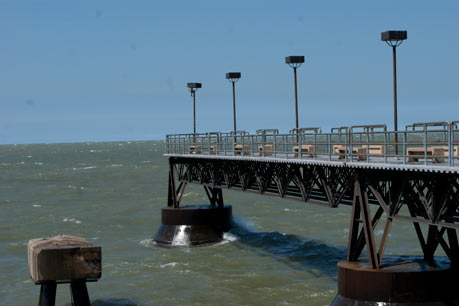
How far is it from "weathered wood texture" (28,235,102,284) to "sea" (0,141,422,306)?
5.04 metres

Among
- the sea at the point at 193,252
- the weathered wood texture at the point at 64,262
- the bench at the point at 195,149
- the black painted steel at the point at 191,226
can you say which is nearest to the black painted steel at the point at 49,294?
the weathered wood texture at the point at 64,262

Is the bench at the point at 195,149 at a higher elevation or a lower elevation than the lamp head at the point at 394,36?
lower

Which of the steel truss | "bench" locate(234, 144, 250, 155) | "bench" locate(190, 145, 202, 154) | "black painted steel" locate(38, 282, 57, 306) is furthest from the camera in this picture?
"bench" locate(190, 145, 202, 154)

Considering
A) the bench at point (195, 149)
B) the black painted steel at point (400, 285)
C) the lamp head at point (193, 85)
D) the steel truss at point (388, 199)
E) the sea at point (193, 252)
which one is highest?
the lamp head at point (193, 85)

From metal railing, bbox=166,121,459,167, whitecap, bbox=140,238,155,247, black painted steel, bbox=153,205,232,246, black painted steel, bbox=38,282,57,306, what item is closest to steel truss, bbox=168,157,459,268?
metal railing, bbox=166,121,459,167

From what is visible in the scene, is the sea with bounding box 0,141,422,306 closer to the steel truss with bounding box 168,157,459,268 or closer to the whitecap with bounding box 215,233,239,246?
the whitecap with bounding box 215,233,239,246

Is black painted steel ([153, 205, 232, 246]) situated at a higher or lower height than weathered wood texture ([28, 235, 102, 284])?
lower

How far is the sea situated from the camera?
33.9 meters

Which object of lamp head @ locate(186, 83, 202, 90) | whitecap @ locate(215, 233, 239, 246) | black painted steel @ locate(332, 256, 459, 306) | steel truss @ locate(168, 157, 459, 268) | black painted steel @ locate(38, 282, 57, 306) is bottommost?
whitecap @ locate(215, 233, 239, 246)

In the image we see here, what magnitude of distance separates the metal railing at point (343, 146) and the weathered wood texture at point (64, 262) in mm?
8872

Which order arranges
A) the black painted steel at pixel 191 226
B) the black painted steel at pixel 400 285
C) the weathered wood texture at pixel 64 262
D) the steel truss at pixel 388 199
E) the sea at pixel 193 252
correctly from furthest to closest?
the black painted steel at pixel 191 226
the sea at pixel 193 252
the weathered wood texture at pixel 64 262
the black painted steel at pixel 400 285
the steel truss at pixel 388 199

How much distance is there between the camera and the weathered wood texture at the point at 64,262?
2759cm

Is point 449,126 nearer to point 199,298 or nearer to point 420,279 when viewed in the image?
point 420,279

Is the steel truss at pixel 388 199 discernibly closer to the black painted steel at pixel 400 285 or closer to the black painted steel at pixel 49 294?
the black painted steel at pixel 400 285
